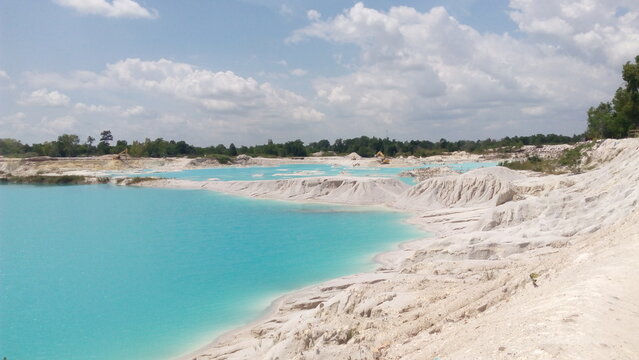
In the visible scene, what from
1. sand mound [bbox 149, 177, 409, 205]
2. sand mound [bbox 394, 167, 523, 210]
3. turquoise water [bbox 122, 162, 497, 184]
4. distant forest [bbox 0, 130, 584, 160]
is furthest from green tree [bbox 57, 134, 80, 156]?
sand mound [bbox 394, 167, 523, 210]

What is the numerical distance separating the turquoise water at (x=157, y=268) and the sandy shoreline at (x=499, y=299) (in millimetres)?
1554

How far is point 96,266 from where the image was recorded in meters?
18.9

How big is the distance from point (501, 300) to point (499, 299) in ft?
0.12

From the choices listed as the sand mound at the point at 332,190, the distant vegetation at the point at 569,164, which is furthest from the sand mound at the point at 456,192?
the distant vegetation at the point at 569,164

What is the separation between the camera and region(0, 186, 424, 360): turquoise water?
1164 cm

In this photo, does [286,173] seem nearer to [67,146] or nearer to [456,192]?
[456,192]

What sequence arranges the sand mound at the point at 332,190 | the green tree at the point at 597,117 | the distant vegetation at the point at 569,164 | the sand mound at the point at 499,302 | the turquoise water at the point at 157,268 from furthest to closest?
the green tree at the point at 597,117
the sand mound at the point at 332,190
the distant vegetation at the point at 569,164
the turquoise water at the point at 157,268
the sand mound at the point at 499,302

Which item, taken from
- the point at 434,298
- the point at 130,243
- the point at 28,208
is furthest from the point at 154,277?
the point at 28,208

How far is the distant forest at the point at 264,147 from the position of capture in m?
110

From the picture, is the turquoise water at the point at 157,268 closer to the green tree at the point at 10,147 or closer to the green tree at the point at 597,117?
the green tree at the point at 597,117

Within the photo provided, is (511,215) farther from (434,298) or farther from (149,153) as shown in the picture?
(149,153)

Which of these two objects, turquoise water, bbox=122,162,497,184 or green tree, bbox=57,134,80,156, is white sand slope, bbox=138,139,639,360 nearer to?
turquoise water, bbox=122,162,497,184

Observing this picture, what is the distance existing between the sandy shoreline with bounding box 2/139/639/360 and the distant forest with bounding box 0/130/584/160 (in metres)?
89.6

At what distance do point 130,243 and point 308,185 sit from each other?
70.0 feet
